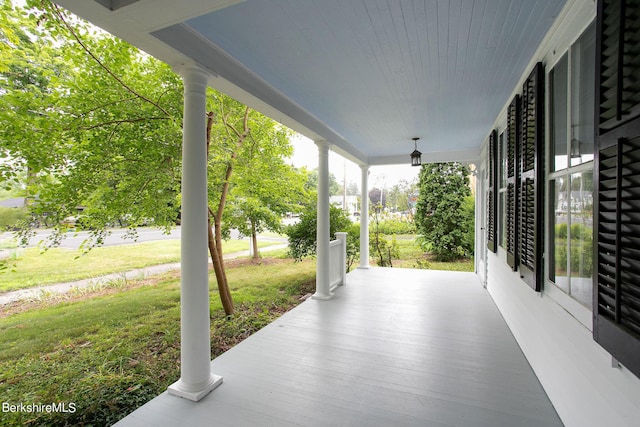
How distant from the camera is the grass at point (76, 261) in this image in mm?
4031

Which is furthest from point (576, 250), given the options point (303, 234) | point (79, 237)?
point (79, 237)

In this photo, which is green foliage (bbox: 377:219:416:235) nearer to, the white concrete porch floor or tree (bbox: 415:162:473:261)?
tree (bbox: 415:162:473:261)

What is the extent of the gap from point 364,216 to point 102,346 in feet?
16.8

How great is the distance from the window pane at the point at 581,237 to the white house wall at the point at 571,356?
0.47 feet

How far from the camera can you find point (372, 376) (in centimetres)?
245

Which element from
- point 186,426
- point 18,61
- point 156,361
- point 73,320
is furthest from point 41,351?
point 18,61

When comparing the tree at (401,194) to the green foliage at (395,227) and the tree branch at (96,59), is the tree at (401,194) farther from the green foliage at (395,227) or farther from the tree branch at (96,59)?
the tree branch at (96,59)

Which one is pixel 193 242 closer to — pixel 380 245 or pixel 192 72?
pixel 192 72

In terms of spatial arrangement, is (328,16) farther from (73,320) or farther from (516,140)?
(73,320)

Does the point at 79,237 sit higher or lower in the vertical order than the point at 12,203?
lower

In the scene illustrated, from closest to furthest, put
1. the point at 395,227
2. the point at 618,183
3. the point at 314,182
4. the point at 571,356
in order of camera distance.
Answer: the point at 618,183
the point at 571,356
the point at 395,227
the point at 314,182

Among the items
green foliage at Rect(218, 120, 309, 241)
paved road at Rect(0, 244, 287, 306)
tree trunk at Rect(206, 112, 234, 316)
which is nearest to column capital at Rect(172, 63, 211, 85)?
green foliage at Rect(218, 120, 309, 241)

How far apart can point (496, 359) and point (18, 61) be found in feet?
17.5

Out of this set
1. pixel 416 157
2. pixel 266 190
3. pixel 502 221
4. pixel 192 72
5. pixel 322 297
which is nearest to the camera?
pixel 192 72
